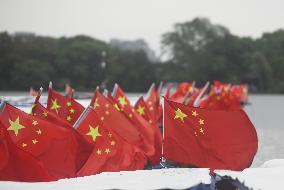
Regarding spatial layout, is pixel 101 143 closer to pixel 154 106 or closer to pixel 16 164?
pixel 16 164

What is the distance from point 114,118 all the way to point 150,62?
58.0m

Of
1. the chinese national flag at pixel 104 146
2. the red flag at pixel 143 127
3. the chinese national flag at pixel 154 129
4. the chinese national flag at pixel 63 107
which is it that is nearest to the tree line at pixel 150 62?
the chinese national flag at pixel 154 129

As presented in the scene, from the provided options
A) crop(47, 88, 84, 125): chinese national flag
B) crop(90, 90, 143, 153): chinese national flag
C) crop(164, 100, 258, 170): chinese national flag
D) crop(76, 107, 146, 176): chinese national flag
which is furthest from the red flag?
crop(164, 100, 258, 170): chinese national flag

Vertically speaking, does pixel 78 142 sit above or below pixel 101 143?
above

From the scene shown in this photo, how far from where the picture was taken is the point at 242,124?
361 inches

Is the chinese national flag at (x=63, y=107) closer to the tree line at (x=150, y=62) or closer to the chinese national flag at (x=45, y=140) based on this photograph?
the chinese national flag at (x=45, y=140)

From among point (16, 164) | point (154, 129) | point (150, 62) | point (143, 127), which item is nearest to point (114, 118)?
point (143, 127)

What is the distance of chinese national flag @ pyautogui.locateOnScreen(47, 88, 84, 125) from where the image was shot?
10367 mm

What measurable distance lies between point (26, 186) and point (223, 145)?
144 inches

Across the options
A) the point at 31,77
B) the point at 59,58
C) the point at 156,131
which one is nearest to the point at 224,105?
the point at 156,131

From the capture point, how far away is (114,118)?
11562 mm

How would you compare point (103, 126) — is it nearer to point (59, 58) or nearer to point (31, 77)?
point (31, 77)

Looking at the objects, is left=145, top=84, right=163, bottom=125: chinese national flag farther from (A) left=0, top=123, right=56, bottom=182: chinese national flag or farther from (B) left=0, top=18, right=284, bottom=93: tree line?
(B) left=0, top=18, right=284, bottom=93: tree line

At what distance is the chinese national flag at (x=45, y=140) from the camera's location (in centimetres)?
839
